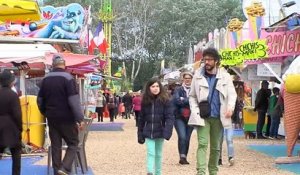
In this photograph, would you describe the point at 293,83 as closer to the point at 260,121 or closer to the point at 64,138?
the point at 64,138

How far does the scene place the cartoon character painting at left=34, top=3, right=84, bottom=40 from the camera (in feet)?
61.2

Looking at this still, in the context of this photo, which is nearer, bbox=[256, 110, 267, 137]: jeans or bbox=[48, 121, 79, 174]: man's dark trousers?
bbox=[48, 121, 79, 174]: man's dark trousers

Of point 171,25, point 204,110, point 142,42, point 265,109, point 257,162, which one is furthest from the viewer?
point 142,42

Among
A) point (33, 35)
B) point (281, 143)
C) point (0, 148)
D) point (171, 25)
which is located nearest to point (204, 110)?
point (0, 148)

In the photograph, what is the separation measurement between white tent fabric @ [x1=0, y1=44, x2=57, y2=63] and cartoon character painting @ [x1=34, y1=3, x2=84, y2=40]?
524 cm

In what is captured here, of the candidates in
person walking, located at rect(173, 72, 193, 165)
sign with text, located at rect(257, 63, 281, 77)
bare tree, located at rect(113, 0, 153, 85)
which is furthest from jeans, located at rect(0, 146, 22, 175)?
bare tree, located at rect(113, 0, 153, 85)

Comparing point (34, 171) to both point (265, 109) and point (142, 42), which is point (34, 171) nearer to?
point (265, 109)

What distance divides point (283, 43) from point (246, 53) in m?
2.24

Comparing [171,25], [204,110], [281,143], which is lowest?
[281,143]

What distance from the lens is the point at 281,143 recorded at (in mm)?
16422

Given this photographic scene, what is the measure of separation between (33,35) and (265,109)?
691 cm

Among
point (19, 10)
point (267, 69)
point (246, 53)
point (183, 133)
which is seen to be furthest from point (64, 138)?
point (267, 69)

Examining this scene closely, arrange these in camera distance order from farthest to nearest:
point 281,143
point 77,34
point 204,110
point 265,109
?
point 77,34
point 265,109
point 281,143
point 204,110

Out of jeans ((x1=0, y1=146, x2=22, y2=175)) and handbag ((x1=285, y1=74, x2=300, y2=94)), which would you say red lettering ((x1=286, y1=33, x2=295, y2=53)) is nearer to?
handbag ((x1=285, y1=74, x2=300, y2=94))
